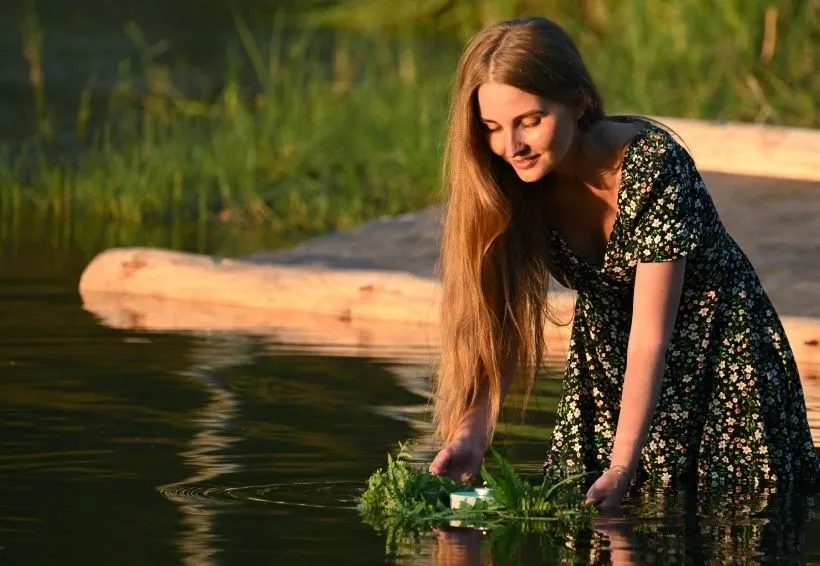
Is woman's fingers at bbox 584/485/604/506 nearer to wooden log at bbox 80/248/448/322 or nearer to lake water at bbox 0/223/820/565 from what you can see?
lake water at bbox 0/223/820/565

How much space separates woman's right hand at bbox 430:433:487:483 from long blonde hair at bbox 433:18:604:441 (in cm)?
5

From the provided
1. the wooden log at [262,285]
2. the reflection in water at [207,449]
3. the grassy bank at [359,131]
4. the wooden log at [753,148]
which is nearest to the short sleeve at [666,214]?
the reflection in water at [207,449]

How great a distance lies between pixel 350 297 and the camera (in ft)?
28.7

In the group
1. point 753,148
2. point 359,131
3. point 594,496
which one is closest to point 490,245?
point 594,496

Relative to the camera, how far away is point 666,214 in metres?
4.81

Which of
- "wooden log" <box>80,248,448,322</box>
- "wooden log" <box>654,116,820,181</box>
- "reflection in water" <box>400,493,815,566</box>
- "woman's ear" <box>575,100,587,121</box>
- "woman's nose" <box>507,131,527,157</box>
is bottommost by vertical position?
"reflection in water" <box>400,493,815,566</box>

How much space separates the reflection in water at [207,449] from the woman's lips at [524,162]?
1057 millimetres

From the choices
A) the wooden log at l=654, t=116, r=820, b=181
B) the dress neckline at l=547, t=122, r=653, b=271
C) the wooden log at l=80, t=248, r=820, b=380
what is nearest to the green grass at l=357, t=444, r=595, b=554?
the dress neckline at l=547, t=122, r=653, b=271

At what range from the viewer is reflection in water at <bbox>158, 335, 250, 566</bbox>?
186 inches

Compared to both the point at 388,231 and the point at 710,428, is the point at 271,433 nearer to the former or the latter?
the point at 710,428

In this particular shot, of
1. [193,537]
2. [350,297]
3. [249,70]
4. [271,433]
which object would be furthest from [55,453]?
[249,70]

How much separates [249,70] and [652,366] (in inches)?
530

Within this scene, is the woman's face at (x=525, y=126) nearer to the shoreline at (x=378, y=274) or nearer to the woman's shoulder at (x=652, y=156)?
the woman's shoulder at (x=652, y=156)

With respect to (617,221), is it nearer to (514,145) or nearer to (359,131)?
(514,145)
